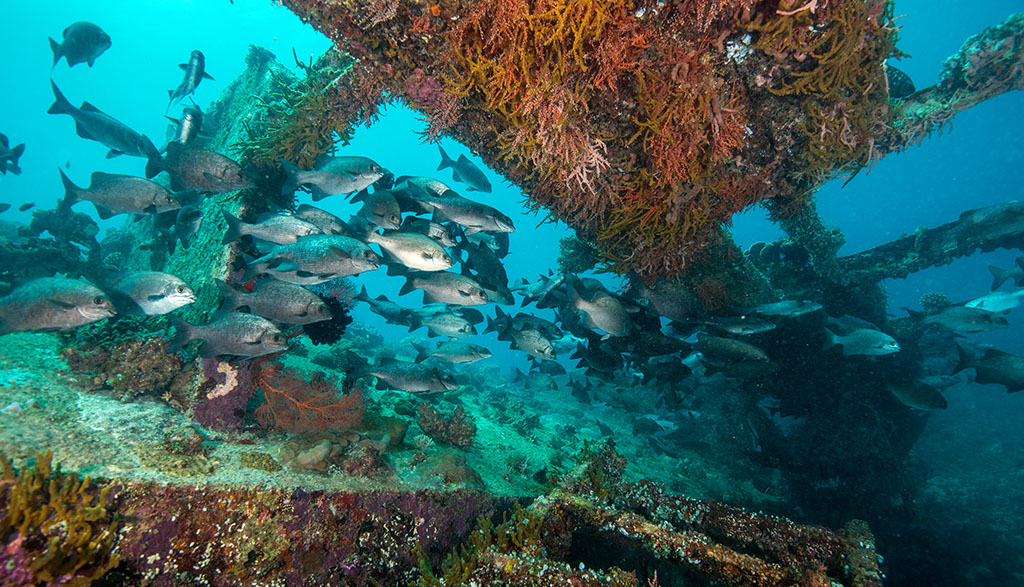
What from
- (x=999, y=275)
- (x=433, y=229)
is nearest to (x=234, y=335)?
(x=433, y=229)

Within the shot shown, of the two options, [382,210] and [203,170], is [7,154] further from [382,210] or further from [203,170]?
[382,210]

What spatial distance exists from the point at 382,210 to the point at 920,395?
38.9 ft

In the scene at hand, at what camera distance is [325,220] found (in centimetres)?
598

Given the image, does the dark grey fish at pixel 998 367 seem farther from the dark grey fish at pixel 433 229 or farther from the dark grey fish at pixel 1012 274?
the dark grey fish at pixel 433 229

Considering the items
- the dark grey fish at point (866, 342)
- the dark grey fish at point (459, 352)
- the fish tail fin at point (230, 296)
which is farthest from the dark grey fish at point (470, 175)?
the dark grey fish at point (866, 342)

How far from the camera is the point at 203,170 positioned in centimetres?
521

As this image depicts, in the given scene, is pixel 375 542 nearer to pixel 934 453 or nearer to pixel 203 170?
pixel 203 170

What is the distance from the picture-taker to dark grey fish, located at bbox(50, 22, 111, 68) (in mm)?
8352

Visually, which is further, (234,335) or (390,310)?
(390,310)

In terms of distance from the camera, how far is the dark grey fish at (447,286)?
20.2 feet

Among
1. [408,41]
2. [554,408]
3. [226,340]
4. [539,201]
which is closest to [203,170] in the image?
[226,340]

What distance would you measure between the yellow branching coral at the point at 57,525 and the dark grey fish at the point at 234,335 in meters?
1.74

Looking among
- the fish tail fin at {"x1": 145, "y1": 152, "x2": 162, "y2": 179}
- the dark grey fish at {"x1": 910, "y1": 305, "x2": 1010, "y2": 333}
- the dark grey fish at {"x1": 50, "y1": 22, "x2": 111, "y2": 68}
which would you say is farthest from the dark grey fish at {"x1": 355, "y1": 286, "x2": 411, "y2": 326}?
the dark grey fish at {"x1": 910, "y1": 305, "x2": 1010, "y2": 333}

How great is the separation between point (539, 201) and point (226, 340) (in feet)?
15.0
